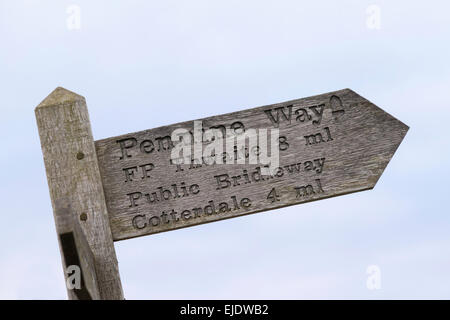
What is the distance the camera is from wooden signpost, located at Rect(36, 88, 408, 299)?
13.0 ft

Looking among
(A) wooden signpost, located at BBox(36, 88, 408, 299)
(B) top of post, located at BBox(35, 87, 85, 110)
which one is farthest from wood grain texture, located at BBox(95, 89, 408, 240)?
(B) top of post, located at BBox(35, 87, 85, 110)

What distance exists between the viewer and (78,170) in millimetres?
3992

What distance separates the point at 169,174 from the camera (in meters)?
3.97

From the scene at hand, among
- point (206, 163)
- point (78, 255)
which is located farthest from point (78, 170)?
point (78, 255)

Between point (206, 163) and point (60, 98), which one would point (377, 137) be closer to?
point (206, 163)

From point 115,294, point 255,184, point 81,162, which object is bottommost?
point 115,294

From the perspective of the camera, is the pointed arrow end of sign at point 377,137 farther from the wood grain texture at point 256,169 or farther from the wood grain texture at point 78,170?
the wood grain texture at point 78,170

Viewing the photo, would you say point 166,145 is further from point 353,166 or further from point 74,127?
point 353,166

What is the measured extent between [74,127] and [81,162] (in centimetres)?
18

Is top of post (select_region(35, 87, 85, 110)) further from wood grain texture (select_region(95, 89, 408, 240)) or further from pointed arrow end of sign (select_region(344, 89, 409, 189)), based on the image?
pointed arrow end of sign (select_region(344, 89, 409, 189))

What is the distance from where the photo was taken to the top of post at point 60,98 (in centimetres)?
406
